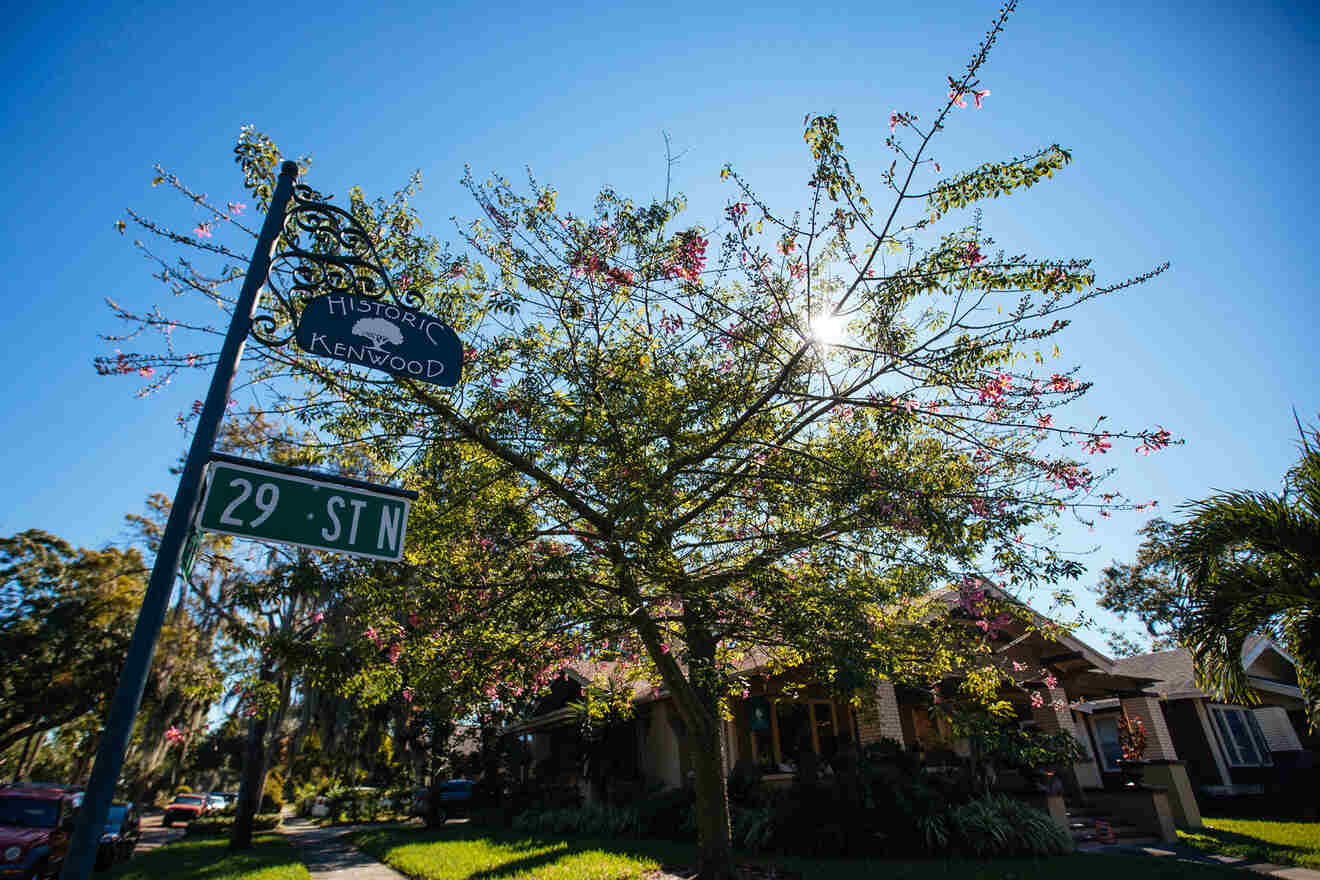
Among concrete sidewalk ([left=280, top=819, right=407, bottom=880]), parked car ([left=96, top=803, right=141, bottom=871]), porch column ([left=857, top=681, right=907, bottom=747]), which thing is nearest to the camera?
concrete sidewalk ([left=280, top=819, right=407, bottom=880])

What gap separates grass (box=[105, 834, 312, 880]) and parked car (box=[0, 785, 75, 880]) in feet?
4.27

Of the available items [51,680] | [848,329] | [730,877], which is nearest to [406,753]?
[51,680]

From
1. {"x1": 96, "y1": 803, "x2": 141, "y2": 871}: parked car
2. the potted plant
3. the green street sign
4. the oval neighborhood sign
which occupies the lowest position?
{"x1": 96, "y1": 803, "x2": 141, "y2": 871}: parked car

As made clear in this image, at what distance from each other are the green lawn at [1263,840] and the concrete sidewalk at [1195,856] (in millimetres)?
346

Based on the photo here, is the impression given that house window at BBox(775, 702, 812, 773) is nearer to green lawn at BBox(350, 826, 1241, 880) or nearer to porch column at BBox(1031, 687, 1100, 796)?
green lawn at BBox(350, 826, 1241, 880)

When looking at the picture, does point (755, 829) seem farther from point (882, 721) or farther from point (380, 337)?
point (380, 337)

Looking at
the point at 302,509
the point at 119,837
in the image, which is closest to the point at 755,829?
the point at 302,509

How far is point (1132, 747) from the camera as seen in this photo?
1684cm

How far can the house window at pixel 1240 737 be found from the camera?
2173cm

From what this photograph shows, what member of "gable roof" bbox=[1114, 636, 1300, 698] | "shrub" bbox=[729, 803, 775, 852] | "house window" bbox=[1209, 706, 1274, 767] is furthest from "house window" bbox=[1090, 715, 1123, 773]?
"shrub" bbox=[729, 803, 775, 852]

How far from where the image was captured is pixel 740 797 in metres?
15.1

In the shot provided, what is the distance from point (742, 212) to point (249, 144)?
4.92 meters

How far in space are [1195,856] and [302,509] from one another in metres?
15.9

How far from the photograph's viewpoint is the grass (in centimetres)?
1179
